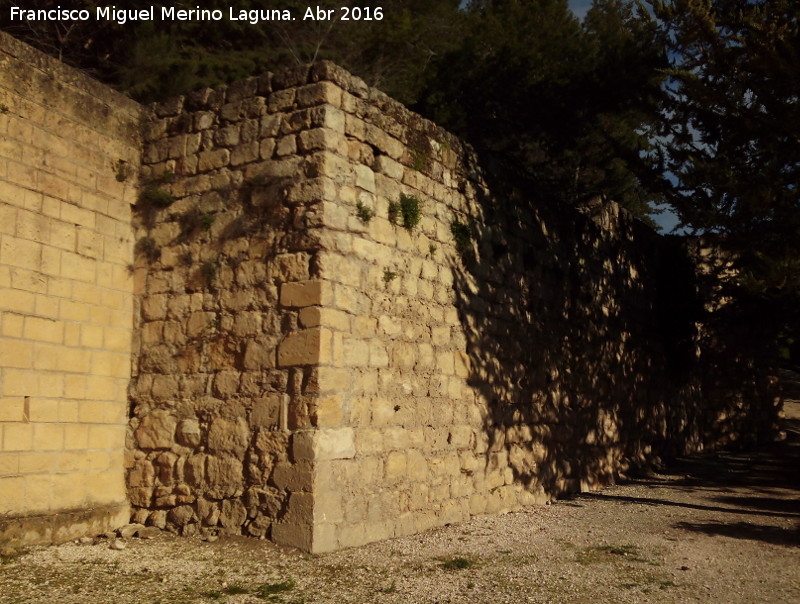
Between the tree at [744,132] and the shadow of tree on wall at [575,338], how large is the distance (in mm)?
1673

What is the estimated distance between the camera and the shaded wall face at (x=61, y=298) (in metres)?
6.03

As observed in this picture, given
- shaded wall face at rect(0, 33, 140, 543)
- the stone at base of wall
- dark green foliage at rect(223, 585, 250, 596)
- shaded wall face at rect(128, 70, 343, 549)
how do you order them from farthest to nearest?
shaded wall face at rect(128, 70, 343, 549), shaded wall face at rect(0, 33, 140, 543), the stone at base of wall, dark green foliage at rect(223, 585, 250, 596)

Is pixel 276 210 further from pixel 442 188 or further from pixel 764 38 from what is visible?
pixel 764 38

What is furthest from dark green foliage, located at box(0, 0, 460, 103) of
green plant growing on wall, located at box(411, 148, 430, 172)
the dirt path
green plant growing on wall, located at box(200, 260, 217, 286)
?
the dirt path

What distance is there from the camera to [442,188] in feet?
25.2

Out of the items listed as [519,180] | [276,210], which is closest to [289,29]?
[519,180]

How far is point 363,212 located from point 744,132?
13.0 feet

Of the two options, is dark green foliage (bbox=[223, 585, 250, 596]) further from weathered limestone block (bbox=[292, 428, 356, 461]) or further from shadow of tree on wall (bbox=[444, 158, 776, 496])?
shadow of tree on wall (bbox=[444, 158, 776, 496])

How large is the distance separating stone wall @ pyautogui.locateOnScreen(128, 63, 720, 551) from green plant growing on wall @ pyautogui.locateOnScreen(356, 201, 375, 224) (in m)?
0.02

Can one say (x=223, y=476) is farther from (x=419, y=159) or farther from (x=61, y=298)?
(x=419, y=159)

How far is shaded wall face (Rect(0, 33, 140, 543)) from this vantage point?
603 centimetres

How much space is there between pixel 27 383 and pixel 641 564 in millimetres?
4471

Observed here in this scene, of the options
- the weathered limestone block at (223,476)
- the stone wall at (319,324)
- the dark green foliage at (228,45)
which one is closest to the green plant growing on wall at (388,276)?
the stone wall at (319,324)

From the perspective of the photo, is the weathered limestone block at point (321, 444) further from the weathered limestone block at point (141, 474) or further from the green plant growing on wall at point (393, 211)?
the green plant growing on wall at point (393, 211)
